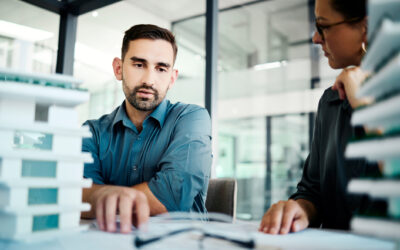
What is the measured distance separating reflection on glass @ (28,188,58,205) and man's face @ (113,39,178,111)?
92 centimetres

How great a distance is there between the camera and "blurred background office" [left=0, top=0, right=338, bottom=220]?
4.68 metres

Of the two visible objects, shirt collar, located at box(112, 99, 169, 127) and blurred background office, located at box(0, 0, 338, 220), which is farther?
blurred background office, located at box(0, 0, 338, 220)

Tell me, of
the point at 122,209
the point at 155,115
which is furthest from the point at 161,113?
the point at 122,209

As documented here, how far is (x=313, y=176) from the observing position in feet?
4.13

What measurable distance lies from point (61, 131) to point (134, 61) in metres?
0.99

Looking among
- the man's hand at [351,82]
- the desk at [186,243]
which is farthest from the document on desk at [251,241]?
the man's hand at [351,82]

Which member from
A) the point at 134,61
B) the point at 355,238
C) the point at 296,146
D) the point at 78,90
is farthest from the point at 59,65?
the point at 296,146

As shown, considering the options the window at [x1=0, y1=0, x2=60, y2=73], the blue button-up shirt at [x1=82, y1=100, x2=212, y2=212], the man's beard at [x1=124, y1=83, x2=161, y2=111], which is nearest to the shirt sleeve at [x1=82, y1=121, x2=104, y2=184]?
the blue button-up shirt at [x1=82, y1=100, x2=212, y2=212]

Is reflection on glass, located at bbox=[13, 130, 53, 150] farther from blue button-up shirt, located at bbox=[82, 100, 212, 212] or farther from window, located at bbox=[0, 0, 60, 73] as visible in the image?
window, located at bbox=[0, 0, 60, 73]

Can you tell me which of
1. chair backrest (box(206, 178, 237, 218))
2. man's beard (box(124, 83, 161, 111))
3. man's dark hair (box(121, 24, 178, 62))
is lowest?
chair backrest (box(206, 178, 237, 218))

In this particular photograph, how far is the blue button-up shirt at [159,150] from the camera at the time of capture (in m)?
1.28

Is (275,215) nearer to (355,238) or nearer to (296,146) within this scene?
(355,238)

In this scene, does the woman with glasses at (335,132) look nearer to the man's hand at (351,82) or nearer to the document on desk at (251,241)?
the man's hand at (351,82)

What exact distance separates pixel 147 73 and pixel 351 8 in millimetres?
902
